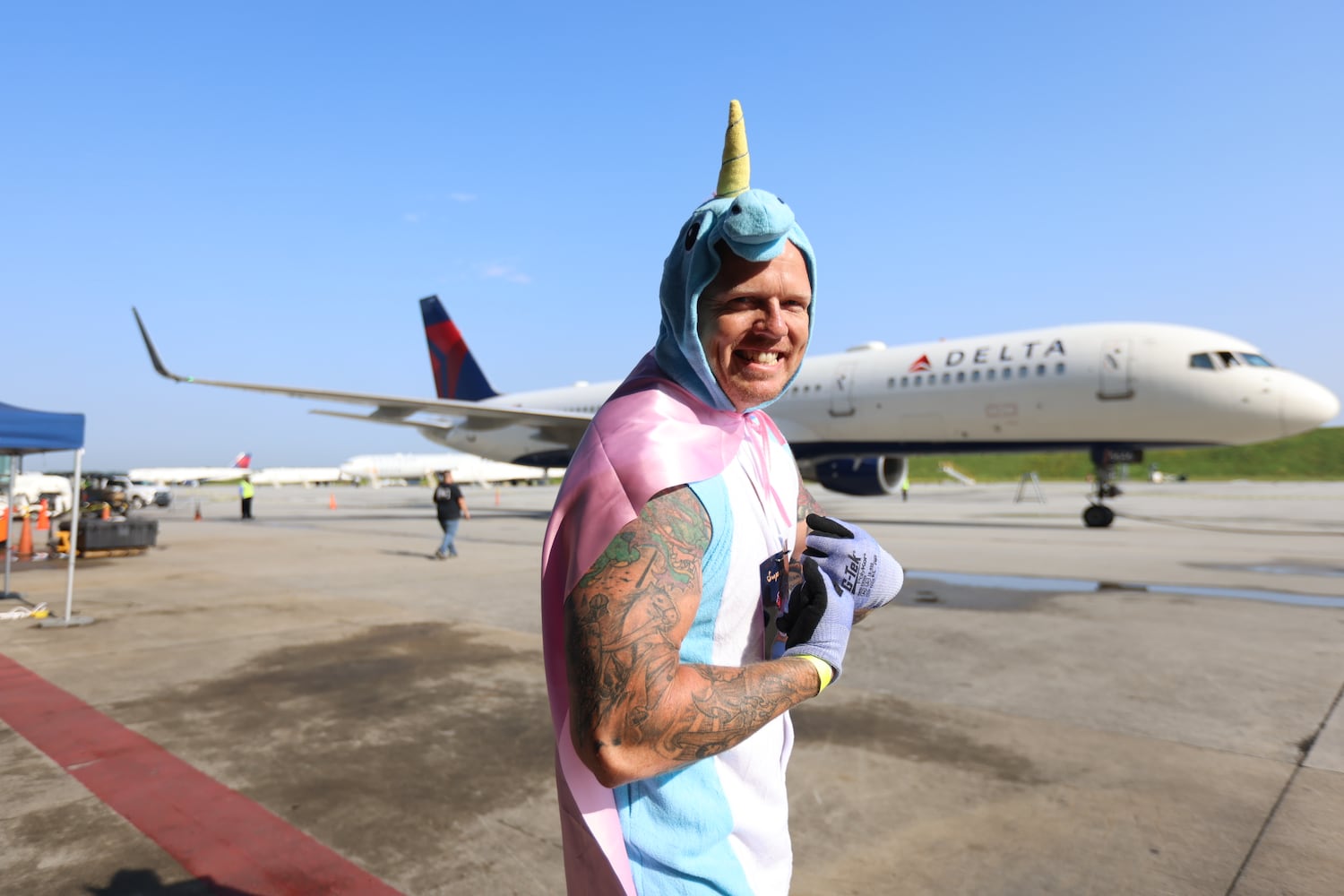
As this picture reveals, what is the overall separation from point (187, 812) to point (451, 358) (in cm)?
2467

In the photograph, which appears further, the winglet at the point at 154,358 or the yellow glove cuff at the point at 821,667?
the winglet at the point at 154,358

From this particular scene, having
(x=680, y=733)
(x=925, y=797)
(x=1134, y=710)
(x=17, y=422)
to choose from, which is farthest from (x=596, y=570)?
(x=17, y=422)

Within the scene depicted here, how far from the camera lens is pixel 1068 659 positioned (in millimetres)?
5590

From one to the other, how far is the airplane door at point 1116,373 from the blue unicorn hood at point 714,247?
1445 centimetres

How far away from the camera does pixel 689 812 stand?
3.82 feet

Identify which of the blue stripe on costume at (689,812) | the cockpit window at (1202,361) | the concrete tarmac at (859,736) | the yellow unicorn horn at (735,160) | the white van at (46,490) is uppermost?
the cockpit window at (1202,361)

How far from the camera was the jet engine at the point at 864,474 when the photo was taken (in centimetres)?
1727

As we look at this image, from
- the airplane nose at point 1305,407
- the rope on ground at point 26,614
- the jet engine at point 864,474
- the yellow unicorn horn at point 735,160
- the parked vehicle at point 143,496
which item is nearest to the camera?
the yellow unicorn horn at point 735,160

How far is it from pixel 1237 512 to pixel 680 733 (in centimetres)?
2448

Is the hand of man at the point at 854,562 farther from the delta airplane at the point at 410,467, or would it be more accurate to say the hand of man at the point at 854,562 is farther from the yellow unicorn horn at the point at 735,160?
the delta airplane at the point at 410,467

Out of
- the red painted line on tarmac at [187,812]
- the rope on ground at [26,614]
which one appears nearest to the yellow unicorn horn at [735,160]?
the red painted line on tarmac at [187,812]

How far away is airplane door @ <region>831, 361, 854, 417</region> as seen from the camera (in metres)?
16.7

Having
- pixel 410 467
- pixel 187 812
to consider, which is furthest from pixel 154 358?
pixel 410 467

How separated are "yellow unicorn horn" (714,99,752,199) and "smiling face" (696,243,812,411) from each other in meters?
0.14
